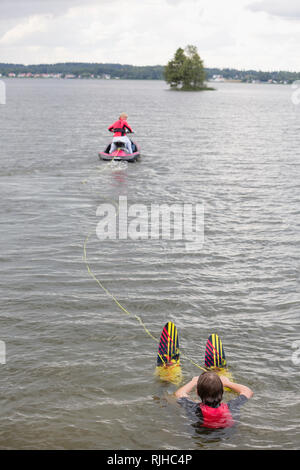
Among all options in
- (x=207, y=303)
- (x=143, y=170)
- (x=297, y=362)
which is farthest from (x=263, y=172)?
(x=297, y=362)

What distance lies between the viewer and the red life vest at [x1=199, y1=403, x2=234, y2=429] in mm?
6522

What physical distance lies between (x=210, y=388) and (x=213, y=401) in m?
0.20

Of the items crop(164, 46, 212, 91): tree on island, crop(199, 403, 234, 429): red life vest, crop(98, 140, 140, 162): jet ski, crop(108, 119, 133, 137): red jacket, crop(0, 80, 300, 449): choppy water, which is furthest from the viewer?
crop(164, 46, 212, 91): tree on island

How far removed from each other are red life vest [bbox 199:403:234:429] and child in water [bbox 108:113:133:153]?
19286 millimetres

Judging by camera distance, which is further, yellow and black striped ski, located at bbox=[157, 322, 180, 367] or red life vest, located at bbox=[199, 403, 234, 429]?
yellow and black striped ski, located at bbox=[157, 322, 180, 367]

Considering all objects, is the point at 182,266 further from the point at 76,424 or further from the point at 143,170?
the point at 143,170

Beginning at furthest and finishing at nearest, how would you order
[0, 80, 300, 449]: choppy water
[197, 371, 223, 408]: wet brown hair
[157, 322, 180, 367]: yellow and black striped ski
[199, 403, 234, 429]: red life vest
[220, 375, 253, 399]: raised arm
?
[157, 322, 180, 367]: yellow and black striped ski < [220, 375, 253, 399]: raised arm < [0, 80, 300, 449]: choppy water < [199, 403, 234, 429]: red life vest < [197, 371, 223, 408]: wet brown hair

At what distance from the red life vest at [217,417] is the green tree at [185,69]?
154693 millimetres

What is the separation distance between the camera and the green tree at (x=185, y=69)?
154 metres

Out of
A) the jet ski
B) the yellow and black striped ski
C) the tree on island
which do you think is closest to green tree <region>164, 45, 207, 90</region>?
the tree on island

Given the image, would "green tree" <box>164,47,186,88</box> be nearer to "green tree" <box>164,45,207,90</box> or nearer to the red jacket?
"green tree" <box>164,45,207,90</box>

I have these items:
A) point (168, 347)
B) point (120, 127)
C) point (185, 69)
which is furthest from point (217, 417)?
point (185, 69)

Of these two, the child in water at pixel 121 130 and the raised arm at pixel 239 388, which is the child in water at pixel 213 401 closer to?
the raised arm at pixel 239 388

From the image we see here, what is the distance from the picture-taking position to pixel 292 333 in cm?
916
